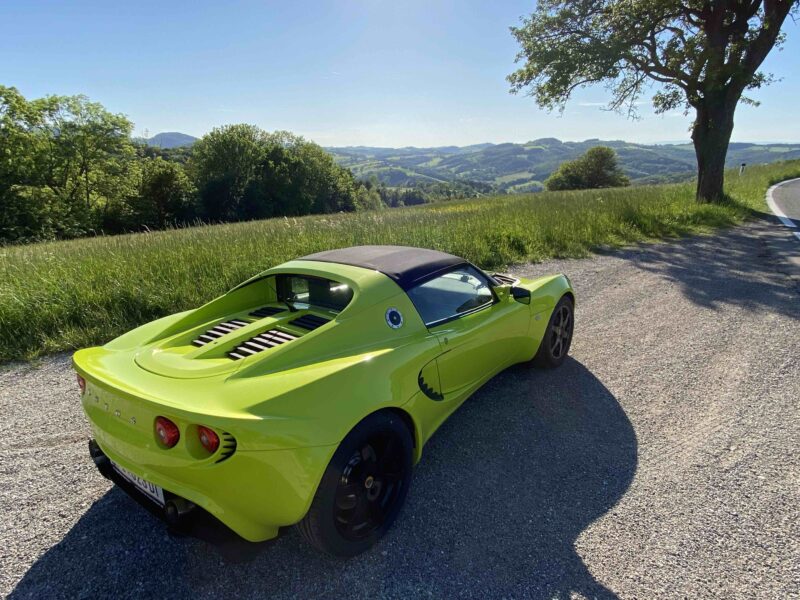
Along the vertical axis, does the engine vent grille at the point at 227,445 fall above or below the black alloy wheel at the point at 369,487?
above

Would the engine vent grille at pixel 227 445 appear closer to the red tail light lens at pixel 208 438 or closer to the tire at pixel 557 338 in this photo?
the red tail light lens at pixel 208 438

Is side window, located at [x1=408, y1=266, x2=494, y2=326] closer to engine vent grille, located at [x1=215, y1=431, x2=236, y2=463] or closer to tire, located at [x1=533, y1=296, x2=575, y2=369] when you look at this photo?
tire, located at [x1=533, y1=296, x2=575, y2=369]

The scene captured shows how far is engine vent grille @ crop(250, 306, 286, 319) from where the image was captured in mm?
2757

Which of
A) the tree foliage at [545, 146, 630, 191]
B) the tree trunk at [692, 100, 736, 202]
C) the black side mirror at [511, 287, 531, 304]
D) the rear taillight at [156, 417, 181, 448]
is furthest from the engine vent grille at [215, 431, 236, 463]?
the tree foliage at [545, 146, 630, 191]

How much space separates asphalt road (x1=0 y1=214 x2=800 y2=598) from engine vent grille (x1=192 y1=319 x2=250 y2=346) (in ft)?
3.09

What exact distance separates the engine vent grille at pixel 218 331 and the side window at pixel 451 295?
1086 mm

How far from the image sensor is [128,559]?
1969 millimetres

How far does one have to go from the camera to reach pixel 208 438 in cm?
165

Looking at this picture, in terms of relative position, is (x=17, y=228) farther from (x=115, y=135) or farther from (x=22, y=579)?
(x=22, y=579)

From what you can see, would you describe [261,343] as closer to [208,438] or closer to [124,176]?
[208,438]

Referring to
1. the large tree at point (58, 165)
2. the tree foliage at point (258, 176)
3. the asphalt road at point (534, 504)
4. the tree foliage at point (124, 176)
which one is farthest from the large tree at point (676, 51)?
the tree foliage at point (258, 176)

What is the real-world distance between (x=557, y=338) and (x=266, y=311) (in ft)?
8.19

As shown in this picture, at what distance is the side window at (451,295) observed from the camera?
2.64m

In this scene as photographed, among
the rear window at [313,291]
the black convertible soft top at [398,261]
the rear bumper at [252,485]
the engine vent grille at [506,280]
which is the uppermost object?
the black convertible soft top at [398,261]
